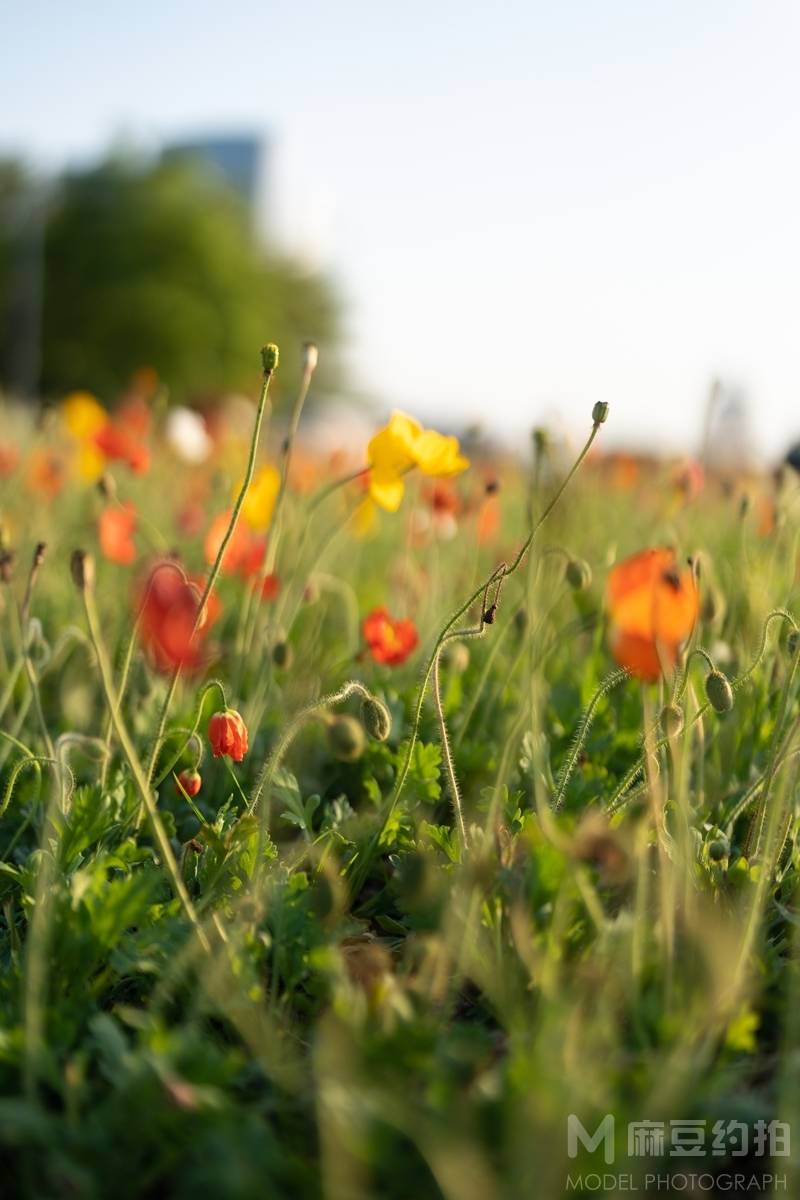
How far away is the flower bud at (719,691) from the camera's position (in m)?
1.27

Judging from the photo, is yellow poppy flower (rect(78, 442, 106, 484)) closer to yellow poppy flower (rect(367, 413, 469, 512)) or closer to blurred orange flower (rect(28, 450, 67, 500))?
blurred orange flower (rect(28, 450, 67, 500))

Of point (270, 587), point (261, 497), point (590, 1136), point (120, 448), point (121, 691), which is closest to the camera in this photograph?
point (590, 1136)

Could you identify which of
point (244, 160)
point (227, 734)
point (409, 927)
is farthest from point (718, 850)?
point (244, 160)

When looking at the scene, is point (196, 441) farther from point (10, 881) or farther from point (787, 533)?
point (10, 881)

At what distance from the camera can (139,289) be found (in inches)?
1283

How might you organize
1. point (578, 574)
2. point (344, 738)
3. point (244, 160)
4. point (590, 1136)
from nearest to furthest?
point (590, 1136)
point (344, 738)
point (578, 574)
point (244, 160)

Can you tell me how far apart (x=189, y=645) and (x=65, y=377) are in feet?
113

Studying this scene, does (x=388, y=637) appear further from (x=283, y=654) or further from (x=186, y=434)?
(x=186, y=434)

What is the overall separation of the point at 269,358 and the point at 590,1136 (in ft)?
2.65

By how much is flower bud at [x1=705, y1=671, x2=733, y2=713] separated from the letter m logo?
51 centimetres

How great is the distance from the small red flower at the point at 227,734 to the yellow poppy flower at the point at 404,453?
0.44 m

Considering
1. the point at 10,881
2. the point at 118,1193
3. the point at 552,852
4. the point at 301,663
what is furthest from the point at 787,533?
the point at 118,1193

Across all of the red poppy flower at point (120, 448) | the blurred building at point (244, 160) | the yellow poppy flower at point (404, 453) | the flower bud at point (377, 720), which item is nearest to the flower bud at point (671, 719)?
the flower bud at point (377, 720)

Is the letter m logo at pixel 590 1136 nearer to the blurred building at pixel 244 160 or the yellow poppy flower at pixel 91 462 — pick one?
the yellow poppy flower at pixel 91 462
